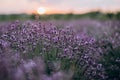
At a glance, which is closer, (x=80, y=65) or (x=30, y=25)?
(x=80, y=65)

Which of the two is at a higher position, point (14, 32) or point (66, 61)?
point (14, 32)

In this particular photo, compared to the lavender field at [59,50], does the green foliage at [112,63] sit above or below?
below

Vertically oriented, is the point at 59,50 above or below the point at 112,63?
above

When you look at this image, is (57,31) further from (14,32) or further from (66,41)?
(14,32)

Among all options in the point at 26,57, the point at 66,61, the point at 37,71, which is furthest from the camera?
the point at 66,61

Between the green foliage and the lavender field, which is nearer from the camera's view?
the lavender field

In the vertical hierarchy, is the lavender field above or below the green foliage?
above

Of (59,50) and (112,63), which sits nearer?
(59,50)

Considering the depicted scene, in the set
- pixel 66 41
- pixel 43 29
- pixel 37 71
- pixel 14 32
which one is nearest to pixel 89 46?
pixel 66 41

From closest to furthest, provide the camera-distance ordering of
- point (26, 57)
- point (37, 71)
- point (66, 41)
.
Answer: point (37, 71), point (26, 57), point (66, 41)

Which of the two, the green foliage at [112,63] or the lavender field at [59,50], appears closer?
the lavender field at [59,50]
